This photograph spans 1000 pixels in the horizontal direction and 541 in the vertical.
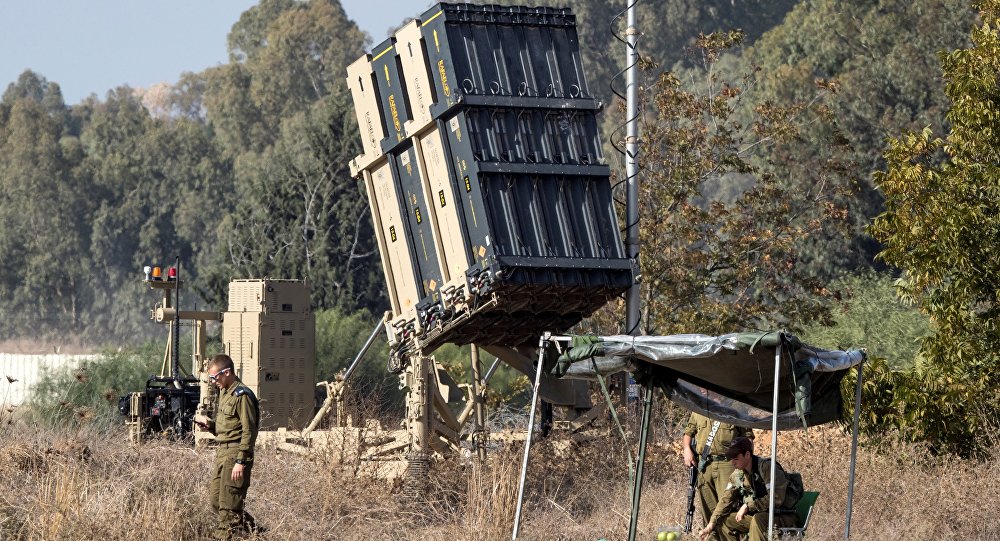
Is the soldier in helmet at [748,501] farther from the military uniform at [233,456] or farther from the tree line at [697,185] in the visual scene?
the tree line at [697,185]

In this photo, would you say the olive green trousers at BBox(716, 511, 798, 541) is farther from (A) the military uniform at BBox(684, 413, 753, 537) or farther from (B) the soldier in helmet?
(A) the military uniform at BBox(684, 413, 753, 537)

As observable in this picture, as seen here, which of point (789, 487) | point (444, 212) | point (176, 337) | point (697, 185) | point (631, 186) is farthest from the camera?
point (697, 185)

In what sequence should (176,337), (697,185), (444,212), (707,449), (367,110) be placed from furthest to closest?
1. (697,185)
2. (176,337)
3. (367,110)
4. (444,212)
5. (707,449)

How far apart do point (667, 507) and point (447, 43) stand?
5196mm

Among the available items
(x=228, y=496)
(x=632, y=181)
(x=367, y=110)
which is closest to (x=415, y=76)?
(x=367, y=110)

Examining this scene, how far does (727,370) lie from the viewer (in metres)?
12.0

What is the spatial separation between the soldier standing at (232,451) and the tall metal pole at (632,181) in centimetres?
542

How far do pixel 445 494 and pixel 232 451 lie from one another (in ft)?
11.1

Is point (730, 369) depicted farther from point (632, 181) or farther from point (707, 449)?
point (632, 181)

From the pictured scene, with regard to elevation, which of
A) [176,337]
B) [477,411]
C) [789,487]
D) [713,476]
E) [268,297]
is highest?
[268,297]

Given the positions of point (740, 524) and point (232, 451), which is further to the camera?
point (232, 451)

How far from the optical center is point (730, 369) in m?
11.9

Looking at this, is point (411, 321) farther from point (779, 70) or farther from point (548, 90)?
point (779, 70)

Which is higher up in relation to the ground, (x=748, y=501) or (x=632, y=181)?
(x=632, y=181)
